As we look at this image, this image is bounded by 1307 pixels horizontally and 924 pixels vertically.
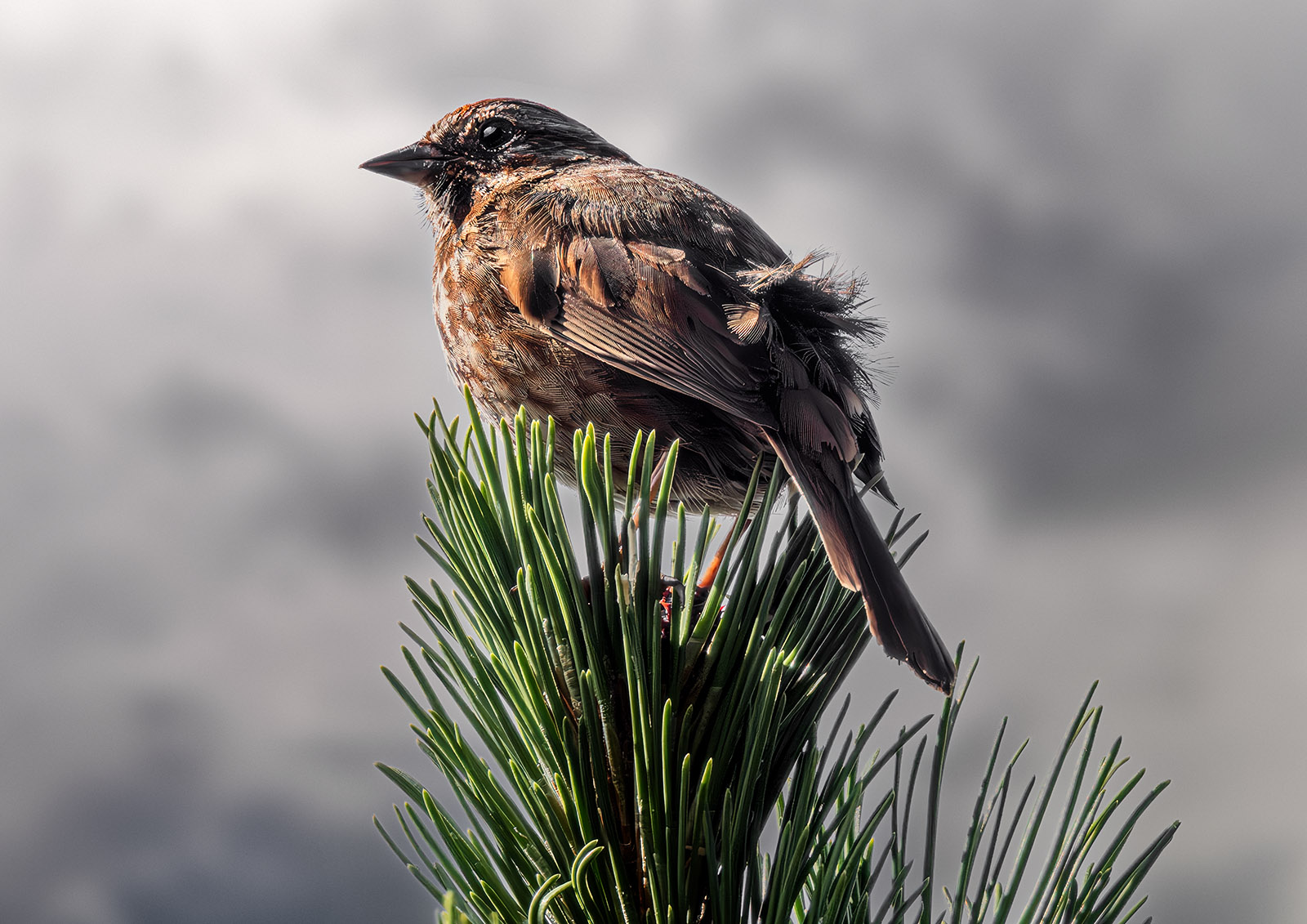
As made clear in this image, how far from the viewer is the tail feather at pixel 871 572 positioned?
54.4 inches

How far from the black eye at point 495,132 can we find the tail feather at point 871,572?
1.51m

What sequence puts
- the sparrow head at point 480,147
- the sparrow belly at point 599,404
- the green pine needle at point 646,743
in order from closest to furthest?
the green pine needle at point 646,743, the sparrow belly at point 599,404, the sparrow head at point 480,147

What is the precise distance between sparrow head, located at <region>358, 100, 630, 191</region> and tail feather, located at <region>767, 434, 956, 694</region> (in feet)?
4.75

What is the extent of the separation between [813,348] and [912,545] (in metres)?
0.46

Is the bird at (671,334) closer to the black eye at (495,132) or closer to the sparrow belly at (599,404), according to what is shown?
the sparrow belly at (599,404)

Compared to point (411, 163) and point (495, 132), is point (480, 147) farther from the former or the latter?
point (411, 163)

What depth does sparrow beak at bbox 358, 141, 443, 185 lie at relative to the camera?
2.72 metres

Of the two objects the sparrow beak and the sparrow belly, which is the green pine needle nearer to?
the sparrow belly

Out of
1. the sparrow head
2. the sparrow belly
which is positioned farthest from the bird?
the sparrow head

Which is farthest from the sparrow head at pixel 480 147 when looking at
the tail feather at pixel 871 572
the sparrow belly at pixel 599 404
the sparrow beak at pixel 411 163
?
the tail feather at pixel 871 572

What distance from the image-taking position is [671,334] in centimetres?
189

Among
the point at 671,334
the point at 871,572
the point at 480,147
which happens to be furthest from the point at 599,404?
the point at 480,147

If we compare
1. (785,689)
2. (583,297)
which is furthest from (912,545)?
(583,297)

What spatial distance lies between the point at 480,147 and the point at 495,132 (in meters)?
0.06
